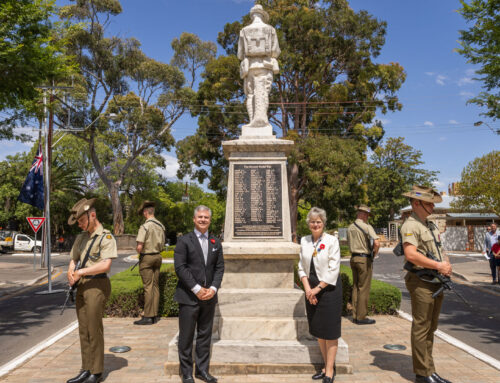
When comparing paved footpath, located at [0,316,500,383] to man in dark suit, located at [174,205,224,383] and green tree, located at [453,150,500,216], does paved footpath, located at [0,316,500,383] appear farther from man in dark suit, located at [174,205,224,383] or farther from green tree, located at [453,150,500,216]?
green tree, located at [453,150,500,216]

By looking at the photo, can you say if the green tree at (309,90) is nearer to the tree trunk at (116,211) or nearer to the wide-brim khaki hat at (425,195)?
the tree trunk at (116,211)

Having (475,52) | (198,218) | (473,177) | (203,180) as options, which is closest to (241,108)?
(203,180)

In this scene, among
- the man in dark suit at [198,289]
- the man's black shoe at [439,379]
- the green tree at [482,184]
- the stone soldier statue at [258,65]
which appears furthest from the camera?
the green tree at [482,184]

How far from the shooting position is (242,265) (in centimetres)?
595

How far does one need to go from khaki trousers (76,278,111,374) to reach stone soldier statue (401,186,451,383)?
3.49 m

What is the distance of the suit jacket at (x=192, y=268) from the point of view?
450 centimetres

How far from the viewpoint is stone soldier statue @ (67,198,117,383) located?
4441 mm

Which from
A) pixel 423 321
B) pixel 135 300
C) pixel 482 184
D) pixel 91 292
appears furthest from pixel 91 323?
pixel 482 184

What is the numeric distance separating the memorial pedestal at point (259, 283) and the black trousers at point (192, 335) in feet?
1.09

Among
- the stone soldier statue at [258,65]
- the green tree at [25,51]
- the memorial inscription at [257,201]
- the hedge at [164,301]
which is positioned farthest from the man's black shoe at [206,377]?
the green tree at [25,51]

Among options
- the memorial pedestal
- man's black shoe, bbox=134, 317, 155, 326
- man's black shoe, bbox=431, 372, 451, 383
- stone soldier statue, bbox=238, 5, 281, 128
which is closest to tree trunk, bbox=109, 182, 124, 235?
man's black shoe, bbox=134, 317, 155, 326

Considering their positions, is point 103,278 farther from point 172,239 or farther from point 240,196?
point 172,239

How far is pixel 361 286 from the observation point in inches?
308

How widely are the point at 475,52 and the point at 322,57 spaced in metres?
13.6
